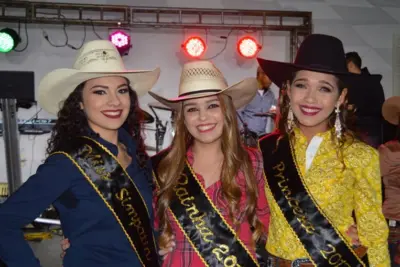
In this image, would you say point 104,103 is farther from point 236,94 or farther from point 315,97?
point 315,97

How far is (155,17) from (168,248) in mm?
6109

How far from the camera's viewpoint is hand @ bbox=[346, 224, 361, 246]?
198cm

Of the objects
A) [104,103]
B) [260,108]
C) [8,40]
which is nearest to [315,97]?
[104,103]

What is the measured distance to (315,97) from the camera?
6.67 ft

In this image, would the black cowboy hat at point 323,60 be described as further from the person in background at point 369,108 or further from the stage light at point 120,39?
the stage light at point 120,39

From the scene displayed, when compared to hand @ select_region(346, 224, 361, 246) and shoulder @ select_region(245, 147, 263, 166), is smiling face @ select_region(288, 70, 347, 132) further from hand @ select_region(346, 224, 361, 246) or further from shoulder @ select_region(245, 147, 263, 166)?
hand @ select_region(346, 224, 361, 246)

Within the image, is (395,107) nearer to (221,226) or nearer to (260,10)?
(221,226)

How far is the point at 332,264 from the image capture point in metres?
2.05

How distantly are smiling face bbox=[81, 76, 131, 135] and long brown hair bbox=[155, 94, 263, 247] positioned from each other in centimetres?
30

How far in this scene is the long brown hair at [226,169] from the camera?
2.08m

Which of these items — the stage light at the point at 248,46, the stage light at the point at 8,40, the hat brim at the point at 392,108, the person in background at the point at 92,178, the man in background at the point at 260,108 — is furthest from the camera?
the stage light at the point at 248,46

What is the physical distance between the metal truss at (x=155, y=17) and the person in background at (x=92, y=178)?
526cm

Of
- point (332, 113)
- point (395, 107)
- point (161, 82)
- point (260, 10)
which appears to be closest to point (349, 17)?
point (260, 10)

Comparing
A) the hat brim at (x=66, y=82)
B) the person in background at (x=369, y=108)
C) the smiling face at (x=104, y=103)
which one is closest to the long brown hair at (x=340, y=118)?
the hat brim at (x=66, y=82)
